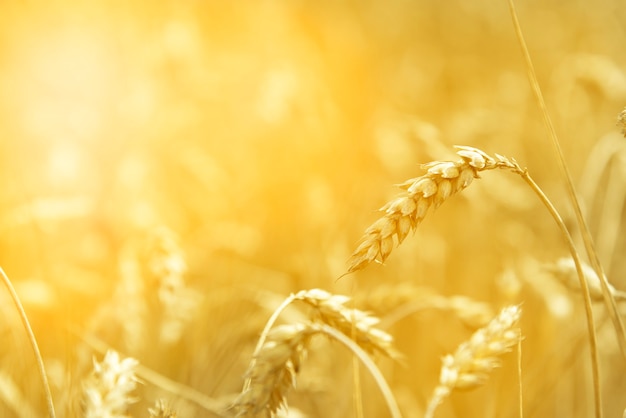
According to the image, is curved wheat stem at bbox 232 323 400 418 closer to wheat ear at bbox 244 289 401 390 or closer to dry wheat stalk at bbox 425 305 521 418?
wheat ear at bbox 244 289 401 390

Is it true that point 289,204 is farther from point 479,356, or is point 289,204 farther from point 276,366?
point 276,366

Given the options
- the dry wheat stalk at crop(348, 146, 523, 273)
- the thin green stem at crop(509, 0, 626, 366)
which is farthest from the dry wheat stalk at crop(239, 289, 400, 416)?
the thin green stem at crop(509, 0, 626, 366)


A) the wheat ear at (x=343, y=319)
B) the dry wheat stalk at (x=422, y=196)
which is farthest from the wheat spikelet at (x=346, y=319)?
the dry wheat stalk at (x=422, y=196)

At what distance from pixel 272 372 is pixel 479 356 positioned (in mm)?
380

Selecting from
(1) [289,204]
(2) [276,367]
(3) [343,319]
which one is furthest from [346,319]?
(1) [289,204]

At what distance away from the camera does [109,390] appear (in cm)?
91

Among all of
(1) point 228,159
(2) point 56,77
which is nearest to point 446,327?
(1) point 228,159

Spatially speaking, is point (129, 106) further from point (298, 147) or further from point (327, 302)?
point (327, 302)

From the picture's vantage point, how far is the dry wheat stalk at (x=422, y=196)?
905 millimetres

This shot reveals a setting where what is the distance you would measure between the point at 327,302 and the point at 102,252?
84.5 inches

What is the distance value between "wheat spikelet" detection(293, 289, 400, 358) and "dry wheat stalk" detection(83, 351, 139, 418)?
0.26 meters

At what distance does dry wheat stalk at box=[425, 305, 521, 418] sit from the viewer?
3.66 feet

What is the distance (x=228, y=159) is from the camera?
13.4ft

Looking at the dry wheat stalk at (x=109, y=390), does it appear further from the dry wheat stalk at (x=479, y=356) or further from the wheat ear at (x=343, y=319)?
the dry wheat stalk at (x=479, y=356)
